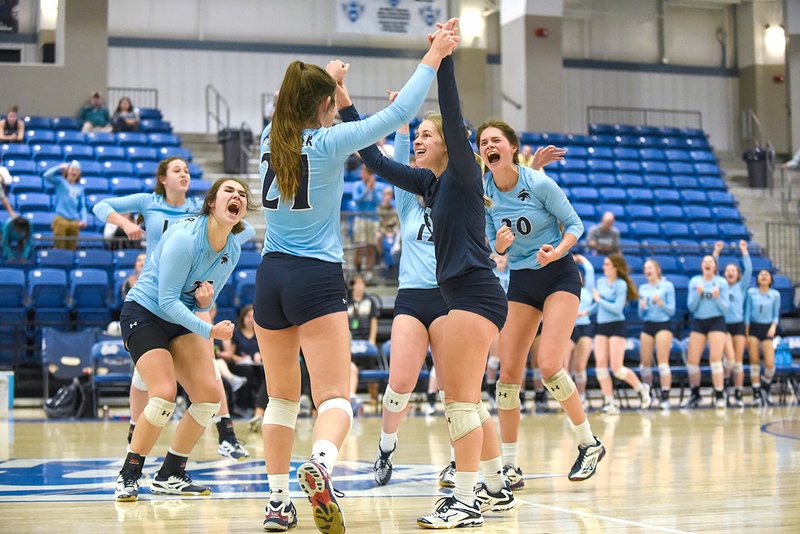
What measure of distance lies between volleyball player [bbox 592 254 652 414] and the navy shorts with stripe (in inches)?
316

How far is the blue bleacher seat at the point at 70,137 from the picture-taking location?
53.7 feet

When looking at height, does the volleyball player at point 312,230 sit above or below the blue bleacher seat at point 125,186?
below

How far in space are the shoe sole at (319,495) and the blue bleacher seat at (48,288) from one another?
942cm

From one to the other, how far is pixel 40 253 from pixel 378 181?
18.5 ft

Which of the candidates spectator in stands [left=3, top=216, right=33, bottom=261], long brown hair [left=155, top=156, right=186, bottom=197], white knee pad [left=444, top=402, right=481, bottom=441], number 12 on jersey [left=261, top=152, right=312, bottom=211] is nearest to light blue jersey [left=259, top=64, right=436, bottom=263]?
number 12 on jersey [left=261, top=152, right=312, bottom=211]

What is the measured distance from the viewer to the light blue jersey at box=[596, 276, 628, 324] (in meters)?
11.3

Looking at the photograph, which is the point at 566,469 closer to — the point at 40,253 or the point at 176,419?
the point at 176,419

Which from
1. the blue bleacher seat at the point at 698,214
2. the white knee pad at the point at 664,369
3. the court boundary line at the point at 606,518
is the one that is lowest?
the court boundary line at the point at 606,518

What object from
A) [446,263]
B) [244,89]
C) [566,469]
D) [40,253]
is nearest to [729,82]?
[244,89]

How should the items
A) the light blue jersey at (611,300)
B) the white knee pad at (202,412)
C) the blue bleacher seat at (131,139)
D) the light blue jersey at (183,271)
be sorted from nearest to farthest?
the light blue jersey at (183,271) → the white knee pad at (202,412) → the light blue jersey at (611,300) → the blue bleacher seat at (131,139)

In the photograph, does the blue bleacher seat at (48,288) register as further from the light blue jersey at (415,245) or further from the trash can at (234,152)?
the light blue jersey at (415,245)

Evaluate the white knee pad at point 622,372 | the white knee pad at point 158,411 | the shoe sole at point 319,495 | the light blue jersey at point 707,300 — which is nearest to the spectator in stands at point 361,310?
the white knee pad at point 622,372

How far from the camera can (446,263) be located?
158 inches

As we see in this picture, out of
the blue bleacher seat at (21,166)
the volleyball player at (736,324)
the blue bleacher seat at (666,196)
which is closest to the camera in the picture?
the volleyball player at (736,324)
